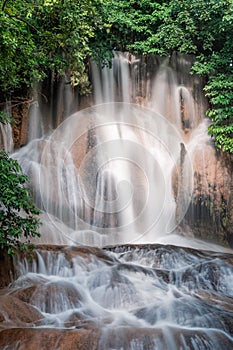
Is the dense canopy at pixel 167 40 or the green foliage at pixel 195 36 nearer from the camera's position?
the dense canopy at pixel 167 40

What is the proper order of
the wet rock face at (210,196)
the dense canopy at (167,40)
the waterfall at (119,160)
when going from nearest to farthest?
the dense canopy at (167,40) → the waterfall at (119,160) → the wet rock face at (210,196)

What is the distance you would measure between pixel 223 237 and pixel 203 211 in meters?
0.98

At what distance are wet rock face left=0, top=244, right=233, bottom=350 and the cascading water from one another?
18mm

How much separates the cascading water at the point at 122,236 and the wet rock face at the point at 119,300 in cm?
2

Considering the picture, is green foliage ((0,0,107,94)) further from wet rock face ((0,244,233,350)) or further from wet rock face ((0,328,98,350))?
wet rock face ((0,328,98,350))

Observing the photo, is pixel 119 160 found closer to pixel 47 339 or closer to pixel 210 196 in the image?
pixel 210 196

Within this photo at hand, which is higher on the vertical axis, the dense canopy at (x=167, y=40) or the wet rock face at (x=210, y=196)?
the dense canopy at (x=167, y=40)

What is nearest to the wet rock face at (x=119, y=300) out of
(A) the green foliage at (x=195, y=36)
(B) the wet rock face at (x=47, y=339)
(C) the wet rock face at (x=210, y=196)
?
(B) the wet rock face at (x=47, y=339)

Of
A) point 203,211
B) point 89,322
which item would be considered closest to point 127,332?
point 89,322

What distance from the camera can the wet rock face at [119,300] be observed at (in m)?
3.78

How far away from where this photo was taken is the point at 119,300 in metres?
5.46

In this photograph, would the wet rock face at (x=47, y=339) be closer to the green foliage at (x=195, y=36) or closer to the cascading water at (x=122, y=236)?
the cascading water at (x=122, y=236)

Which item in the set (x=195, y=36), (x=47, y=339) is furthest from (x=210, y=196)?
(x=47, y=339)

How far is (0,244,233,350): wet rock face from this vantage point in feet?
12.4
